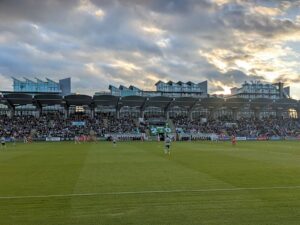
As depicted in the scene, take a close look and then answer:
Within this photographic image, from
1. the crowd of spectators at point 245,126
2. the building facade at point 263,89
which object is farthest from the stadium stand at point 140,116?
the building facade at point 263,89

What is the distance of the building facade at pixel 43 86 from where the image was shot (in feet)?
359

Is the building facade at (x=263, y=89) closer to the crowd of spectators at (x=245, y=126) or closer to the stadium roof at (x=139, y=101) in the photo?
the crowd of spectators at (x=245, y=126)

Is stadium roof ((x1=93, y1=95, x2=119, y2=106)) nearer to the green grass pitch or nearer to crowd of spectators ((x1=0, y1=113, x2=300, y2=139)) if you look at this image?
crowd of spectators ((x1=0, y1=113, x2=300, y2=139))

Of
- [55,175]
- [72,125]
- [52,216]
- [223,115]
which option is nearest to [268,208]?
[52,216]

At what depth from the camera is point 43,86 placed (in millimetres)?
110438

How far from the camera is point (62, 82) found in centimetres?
11206

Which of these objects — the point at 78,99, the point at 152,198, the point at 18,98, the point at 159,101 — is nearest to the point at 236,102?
the point at 159,101

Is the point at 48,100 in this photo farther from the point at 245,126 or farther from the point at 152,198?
the point at 152,198

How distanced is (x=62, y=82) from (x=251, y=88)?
65.5 metres

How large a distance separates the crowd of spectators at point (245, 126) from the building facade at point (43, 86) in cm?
3328

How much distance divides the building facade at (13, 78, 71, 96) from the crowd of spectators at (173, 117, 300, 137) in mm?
33282

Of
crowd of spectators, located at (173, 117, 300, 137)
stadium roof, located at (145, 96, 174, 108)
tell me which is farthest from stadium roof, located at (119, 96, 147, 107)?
crowd of spectators, located at (173, 117, 300, 137)

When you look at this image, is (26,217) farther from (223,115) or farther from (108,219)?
(223,115)

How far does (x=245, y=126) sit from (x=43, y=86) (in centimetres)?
5680
